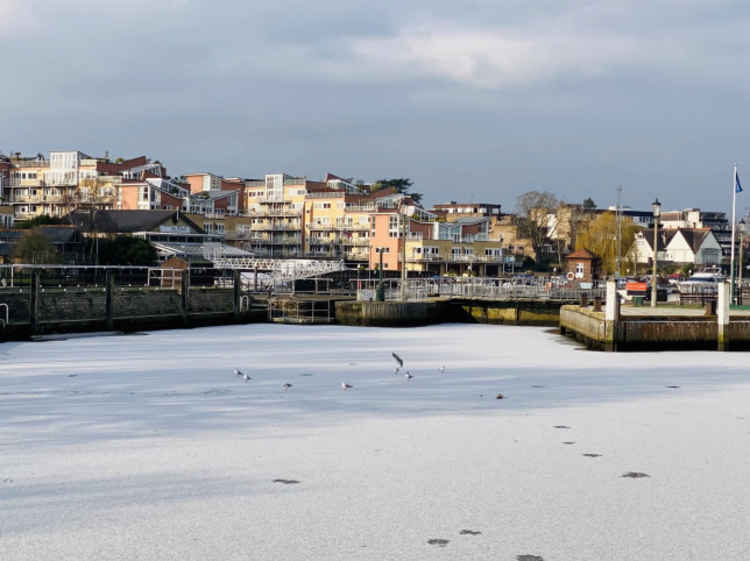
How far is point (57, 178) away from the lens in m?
109

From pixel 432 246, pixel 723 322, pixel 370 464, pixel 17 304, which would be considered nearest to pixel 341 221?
pixel 432 246

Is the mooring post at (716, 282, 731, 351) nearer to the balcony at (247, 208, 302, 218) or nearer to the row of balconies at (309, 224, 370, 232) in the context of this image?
the row of balconies at (309, 224, 370, 232)

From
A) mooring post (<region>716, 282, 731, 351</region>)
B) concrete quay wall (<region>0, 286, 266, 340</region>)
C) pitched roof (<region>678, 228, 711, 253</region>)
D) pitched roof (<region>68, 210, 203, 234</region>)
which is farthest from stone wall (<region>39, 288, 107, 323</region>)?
pitched roof (<region>678, 228, 711, 253</region>)

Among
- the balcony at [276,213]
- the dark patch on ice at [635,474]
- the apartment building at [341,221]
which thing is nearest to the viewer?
the dark patch on ice at [635,474]

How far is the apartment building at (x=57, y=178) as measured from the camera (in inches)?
4124

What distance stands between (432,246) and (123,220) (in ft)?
110

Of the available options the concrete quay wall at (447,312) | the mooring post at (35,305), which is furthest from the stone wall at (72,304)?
the concrete quay wall at (447,312)

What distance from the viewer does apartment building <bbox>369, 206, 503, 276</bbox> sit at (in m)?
98.2

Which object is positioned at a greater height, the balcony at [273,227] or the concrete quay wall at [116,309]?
the balcony at [273,227]

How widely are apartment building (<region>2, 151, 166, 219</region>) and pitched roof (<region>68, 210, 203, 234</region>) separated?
14316 millimetres

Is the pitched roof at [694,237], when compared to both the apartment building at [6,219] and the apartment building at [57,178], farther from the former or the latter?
the apartment building at [6,219]

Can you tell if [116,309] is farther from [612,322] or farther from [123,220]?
[123,220]

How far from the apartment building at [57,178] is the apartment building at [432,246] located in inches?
1213

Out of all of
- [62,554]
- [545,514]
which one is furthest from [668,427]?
[62,554]
